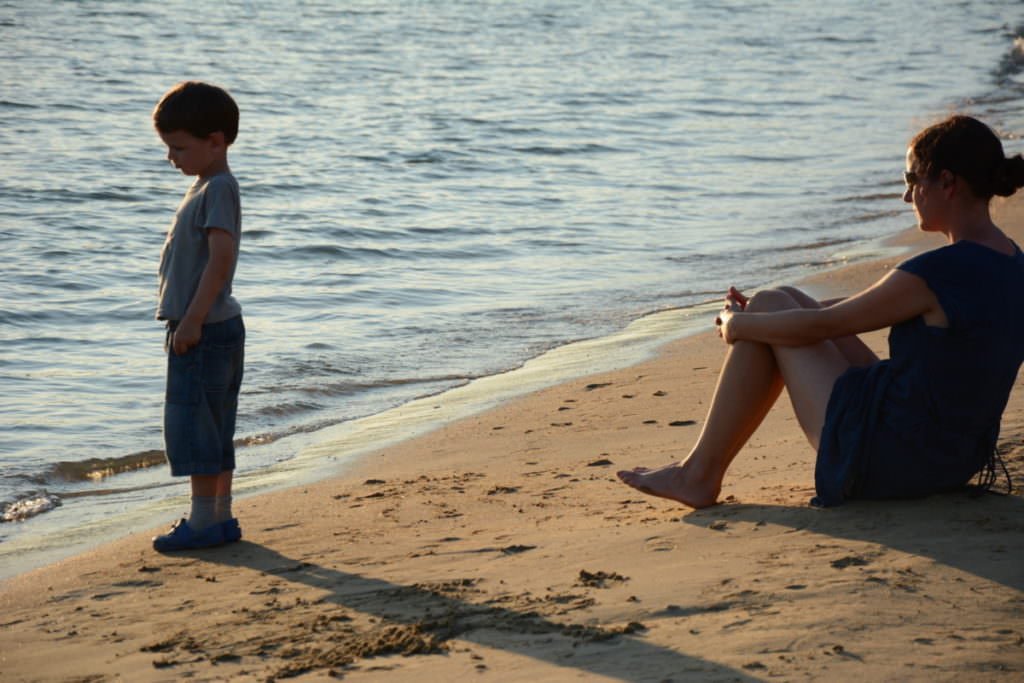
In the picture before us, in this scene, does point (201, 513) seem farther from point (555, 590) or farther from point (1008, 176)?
point (1008, 176)

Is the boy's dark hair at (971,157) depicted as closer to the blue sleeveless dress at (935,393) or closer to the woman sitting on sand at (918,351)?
the woman sitting on sand at (918,351)

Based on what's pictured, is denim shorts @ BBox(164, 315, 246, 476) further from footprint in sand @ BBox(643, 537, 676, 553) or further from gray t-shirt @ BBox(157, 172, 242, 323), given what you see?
footprint in sand @ BBox(643, 537, 676, 553)

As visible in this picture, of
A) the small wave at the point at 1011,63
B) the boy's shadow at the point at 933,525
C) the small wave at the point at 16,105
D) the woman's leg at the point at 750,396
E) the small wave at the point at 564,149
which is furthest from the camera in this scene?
the small wave at the point at 1011,63

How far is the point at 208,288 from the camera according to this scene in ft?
12.3

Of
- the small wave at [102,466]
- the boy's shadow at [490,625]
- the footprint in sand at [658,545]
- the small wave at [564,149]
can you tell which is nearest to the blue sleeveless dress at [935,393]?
the footprint in sand at [658,545]

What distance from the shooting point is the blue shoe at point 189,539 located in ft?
12.7

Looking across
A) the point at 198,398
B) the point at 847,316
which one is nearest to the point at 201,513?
the point at 198,398

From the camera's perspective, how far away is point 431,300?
27.8ft

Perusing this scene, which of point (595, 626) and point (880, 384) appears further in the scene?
point (880, 384)

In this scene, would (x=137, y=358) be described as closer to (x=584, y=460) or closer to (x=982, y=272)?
(x=584, y=460)

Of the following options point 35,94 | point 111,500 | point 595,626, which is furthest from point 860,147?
point 595,626

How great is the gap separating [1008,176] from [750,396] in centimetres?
94


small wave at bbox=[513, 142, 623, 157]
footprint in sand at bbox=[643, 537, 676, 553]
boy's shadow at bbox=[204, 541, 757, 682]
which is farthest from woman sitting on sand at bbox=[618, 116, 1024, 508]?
small wave at bbox=[513, 142, 623, 157]

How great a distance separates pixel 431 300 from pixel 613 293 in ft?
4.23
